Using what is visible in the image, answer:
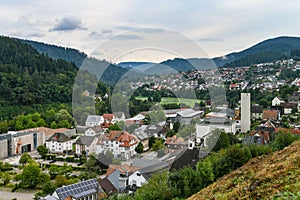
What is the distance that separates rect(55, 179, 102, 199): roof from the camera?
23.1 feet

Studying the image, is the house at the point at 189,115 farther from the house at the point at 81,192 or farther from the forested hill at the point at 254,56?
the house at the point at 81,192

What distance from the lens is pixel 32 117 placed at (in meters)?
17.9

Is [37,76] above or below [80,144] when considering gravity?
above

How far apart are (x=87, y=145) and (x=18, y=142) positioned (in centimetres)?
410

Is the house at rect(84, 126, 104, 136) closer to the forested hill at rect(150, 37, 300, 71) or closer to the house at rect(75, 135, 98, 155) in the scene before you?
the house at rect(75, 135, 98, 155)

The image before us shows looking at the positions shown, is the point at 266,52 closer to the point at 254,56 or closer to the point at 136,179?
the point at 254,56

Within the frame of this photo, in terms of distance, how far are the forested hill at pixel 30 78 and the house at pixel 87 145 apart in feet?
30.3

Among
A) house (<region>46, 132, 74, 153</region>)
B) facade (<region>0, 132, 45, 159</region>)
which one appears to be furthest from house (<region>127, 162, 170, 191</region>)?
facade (<region>0, 132, 45, 159</region>)

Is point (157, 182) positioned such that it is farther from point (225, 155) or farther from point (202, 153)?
point (202, 153)

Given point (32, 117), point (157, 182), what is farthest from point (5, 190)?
point (32, 117)

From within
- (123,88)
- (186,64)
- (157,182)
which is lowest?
(157,182)

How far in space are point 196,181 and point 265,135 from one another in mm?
6369

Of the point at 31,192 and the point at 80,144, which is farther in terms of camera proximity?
the point at 80,144

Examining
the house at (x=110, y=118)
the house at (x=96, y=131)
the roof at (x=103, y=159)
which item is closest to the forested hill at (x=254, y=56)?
the house at (x=110, y=118)
